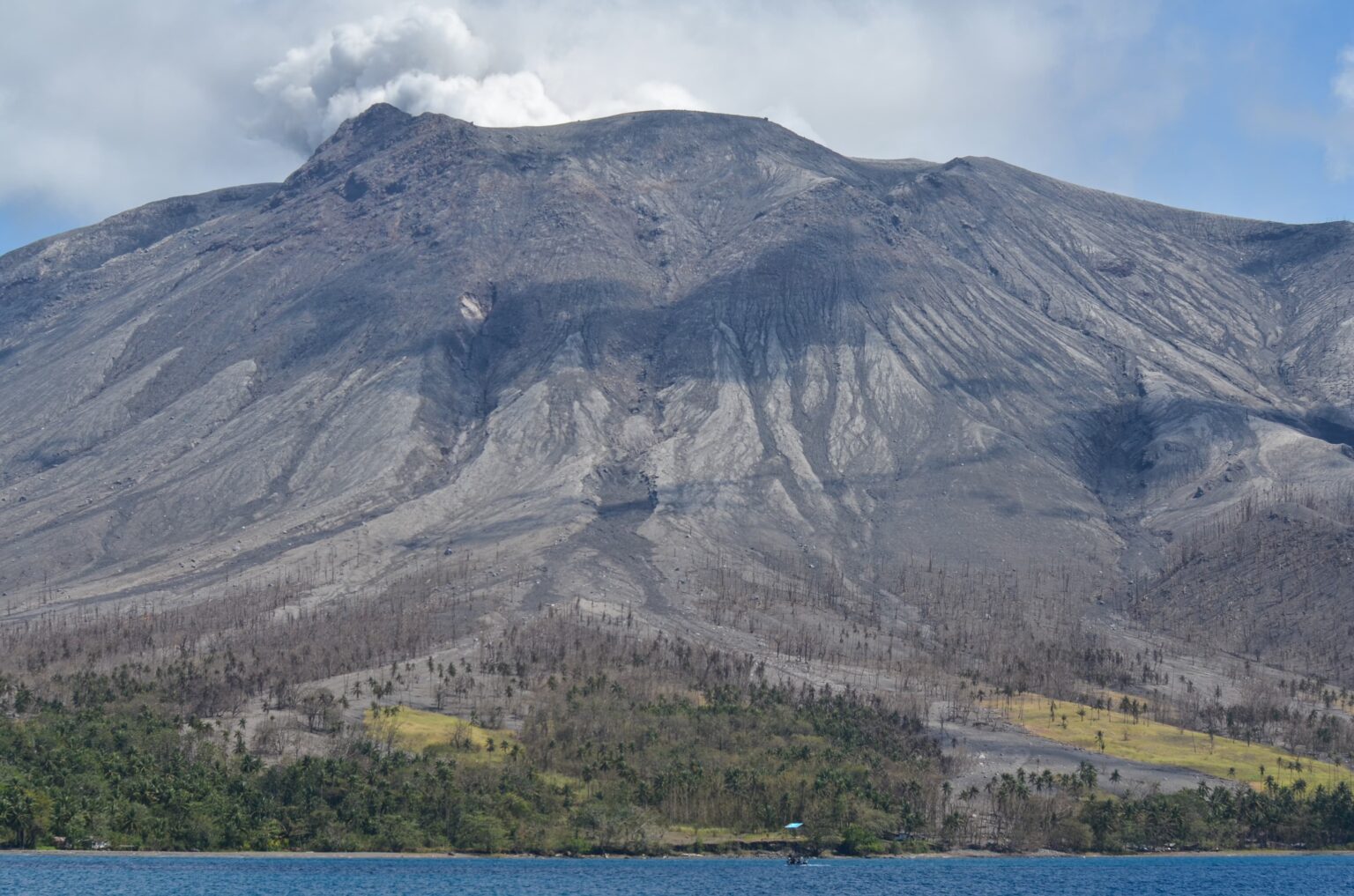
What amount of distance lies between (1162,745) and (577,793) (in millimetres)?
72872

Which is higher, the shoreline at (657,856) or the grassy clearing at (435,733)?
the grassy clearing at (435,733)

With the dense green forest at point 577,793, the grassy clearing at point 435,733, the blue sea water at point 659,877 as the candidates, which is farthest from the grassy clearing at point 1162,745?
the grassy clearing at point 435,733

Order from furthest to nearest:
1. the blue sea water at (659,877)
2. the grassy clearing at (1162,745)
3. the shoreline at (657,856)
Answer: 1. the grassy clearing at (1162,745)
2. the shoreline at (657,856)
3. the blue sea water at (659,877)

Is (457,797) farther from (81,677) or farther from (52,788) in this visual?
(81,677)

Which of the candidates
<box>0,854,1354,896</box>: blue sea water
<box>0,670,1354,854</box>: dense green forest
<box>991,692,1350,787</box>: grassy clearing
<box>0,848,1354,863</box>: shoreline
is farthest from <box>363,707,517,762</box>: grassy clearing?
<box>991,692,1350,787</box>: grassy clearing

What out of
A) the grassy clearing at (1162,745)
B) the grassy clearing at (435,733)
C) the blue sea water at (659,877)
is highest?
the grassy clearing at (1162,745)

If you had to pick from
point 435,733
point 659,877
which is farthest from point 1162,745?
point 659,877

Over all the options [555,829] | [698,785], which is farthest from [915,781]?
[555,829]

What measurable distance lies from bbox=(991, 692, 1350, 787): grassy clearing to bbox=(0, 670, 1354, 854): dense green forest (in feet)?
32.4

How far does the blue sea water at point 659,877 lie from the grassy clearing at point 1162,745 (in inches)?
1150

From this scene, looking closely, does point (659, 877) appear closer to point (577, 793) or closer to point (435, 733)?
point (577, 793)

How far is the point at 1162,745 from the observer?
181 m

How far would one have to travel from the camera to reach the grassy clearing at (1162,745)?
16850 cm

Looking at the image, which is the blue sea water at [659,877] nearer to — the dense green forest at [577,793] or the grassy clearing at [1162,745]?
the dense green forest at [577,793]
